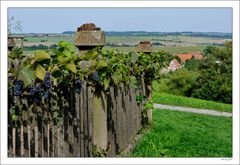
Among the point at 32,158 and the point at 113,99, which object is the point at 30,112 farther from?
the point at 113,99

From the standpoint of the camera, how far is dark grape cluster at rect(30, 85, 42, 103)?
3057 millimetres

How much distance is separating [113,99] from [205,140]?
3.60 m

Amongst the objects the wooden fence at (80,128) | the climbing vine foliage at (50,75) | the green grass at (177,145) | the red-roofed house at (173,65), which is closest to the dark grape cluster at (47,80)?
the climbing vine foliage at (50,75)

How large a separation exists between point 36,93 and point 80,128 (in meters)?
1.16

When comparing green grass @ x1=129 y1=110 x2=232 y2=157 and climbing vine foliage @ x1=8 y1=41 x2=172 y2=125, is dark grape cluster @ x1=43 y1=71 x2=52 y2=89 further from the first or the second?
green grass @ x1=129 y1=110 x2=232 y2=157

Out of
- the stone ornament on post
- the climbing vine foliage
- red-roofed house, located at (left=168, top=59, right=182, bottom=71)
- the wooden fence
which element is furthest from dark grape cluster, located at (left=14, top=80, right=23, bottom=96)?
red-roofed house, located at (left=168, top=59, right=182, bottom=71)

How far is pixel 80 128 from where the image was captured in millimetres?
4188

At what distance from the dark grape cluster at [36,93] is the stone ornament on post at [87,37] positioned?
5.01ft

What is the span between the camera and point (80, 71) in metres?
3.97

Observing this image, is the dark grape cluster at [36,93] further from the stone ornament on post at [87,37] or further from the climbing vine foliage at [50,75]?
the stone ornament on post at [87,37]

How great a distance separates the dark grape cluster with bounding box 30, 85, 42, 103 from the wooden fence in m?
0.06

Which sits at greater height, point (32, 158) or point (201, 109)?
point (32, 158)

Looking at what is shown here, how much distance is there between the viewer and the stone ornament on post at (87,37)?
461 centimetres
